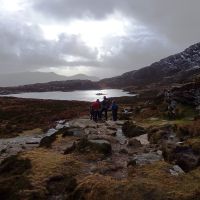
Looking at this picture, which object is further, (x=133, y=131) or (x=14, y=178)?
(x=133, y=131)

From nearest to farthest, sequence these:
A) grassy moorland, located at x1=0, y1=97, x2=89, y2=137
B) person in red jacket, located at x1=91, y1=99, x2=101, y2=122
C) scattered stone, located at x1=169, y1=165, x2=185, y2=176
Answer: scattered stone, located at x1=169, y1=165, x2=185, y2=176 < person in red jacket, located at x1=91, y1=99, x2=101, y2=122 < grassy moorland, located at x1=0, y1=97, x2=89, y2=137

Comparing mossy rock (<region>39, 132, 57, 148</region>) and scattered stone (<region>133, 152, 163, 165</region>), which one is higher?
scattered stone (<region>133, 152, 163, 165</region>)

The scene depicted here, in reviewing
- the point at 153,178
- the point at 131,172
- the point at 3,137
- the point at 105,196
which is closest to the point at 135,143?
the point at 131,172

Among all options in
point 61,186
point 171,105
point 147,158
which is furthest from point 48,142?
point 171,105

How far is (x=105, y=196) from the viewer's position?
15602mm

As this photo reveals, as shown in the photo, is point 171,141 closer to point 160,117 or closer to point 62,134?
point 62,134

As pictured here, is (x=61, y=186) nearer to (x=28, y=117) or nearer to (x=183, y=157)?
(x=183, y=157)

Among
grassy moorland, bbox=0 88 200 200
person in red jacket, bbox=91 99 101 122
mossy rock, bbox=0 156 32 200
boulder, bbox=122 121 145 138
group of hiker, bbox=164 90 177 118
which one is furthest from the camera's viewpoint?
person in red jacket, bbox=91 99 101 122

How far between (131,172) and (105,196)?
141 inches

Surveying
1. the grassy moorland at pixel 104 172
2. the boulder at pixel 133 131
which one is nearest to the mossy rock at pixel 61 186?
the grassy moorland at pixel 104 172

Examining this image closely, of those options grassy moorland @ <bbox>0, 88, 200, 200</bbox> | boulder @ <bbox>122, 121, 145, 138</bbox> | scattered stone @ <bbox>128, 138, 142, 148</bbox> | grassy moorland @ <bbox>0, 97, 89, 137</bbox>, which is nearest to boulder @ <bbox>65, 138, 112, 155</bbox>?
grassy moorland @ <bbox>0, 88, 200, 200</bbox>

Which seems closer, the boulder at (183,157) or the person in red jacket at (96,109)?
the boulder at (183,157)

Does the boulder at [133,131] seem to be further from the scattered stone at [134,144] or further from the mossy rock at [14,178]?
A: the mossy rock at [14,178]

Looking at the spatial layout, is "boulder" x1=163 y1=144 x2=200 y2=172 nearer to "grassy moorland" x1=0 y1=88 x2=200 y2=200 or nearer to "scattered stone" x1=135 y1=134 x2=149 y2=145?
"grassy moorland" x1=0 y1=88 x2=200 y2=200
